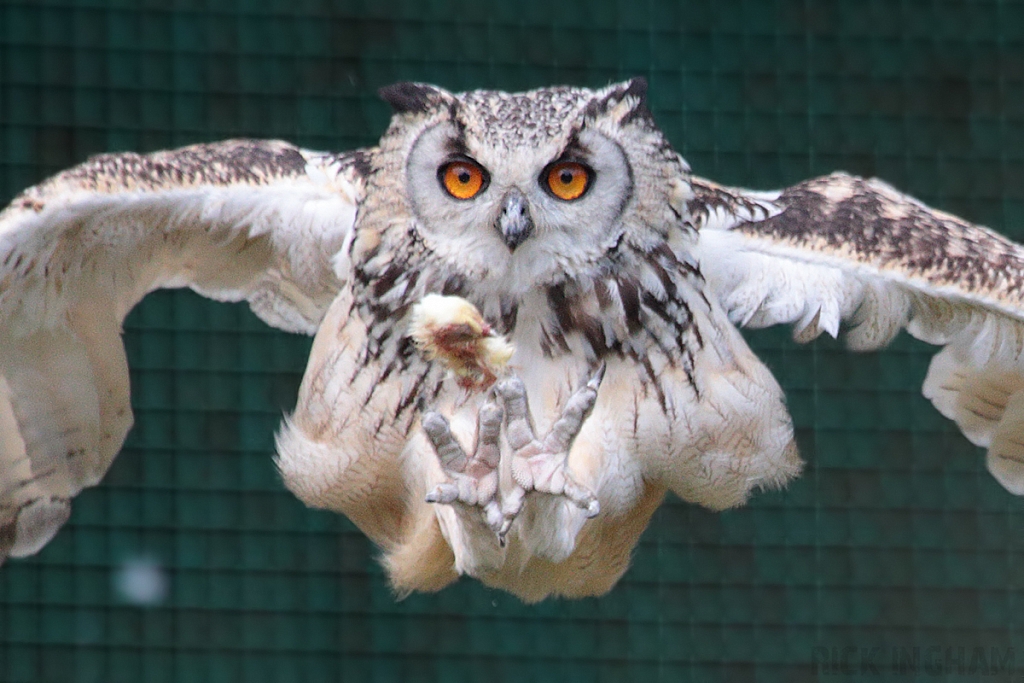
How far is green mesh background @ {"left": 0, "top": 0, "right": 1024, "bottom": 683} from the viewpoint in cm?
333

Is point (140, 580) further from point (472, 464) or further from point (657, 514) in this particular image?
point (472, 464)

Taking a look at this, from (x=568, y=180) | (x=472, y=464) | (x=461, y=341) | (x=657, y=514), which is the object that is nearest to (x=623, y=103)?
(x=568, y=180)

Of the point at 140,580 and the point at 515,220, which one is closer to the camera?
the point at 515,220

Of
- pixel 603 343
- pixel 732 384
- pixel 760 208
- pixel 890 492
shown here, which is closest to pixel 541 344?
pixel 603 343

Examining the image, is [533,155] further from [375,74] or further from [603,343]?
[375,74]

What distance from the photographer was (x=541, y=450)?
1.68m

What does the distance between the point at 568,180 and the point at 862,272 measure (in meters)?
0.53

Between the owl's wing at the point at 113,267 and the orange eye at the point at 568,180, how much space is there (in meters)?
0.47

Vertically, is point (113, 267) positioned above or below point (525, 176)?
below

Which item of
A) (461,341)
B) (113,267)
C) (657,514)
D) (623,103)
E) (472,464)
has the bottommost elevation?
(657,514)

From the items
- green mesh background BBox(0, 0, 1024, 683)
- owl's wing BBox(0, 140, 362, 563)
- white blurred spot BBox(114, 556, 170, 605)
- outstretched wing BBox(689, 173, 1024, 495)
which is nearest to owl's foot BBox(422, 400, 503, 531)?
outstretched wing BBox(689, 173, 1024, 495)

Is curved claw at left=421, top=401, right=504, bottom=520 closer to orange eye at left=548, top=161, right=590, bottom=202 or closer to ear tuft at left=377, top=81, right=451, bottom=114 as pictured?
orange eye at left=548, top=161, right=590, bottom=202

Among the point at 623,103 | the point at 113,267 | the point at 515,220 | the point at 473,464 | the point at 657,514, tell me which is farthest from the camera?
the point at 657,514

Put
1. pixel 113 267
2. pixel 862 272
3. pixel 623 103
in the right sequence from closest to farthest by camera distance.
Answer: pixel 623 103
pixel 862 272
pixel 113 267
